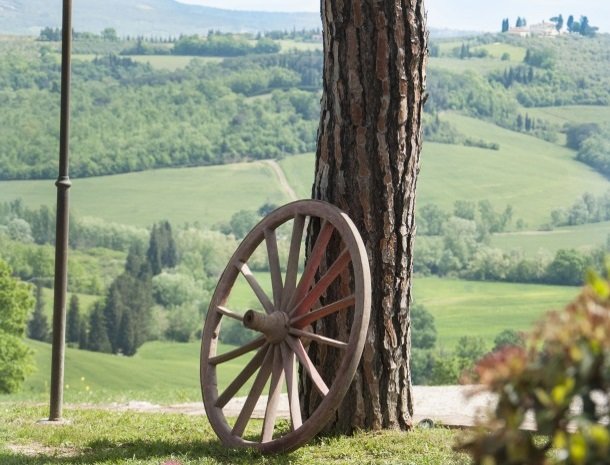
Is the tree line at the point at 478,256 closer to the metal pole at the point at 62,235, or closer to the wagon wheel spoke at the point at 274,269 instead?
the metal pole at the point at 62,235

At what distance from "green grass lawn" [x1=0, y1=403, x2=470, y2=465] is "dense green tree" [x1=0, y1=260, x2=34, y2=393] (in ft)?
79.8

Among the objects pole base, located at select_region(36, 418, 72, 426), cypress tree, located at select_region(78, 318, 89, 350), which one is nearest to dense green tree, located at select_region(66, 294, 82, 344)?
cypress tree, located at select_region(78, 318, 89, 350)

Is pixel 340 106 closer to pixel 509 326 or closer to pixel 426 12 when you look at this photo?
pixel 426 12

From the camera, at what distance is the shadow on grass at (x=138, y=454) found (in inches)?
190

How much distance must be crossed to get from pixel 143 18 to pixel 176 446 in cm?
7041

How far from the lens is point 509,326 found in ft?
157

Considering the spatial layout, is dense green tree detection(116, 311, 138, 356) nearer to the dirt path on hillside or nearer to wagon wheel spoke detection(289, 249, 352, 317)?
the dirt path on hillside

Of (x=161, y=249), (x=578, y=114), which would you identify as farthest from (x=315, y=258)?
(x=578, y=114)

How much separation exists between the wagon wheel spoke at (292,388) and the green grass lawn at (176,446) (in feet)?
0.47

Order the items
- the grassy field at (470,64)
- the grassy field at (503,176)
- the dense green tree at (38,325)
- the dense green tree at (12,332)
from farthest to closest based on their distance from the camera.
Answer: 1. the grassy field at (470,64)
2. the grassy field at (503,176)
3. the dense green tree at (38,325)
4. the dense green tree at (12,332)

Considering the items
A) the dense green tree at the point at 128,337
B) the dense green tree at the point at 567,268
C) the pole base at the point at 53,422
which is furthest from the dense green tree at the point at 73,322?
the pole base at the point at 53,422

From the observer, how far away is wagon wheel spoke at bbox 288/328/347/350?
476 centimetres

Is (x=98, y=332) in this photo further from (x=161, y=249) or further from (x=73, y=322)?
(x=161, y=249)

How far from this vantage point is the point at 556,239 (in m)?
53.4
